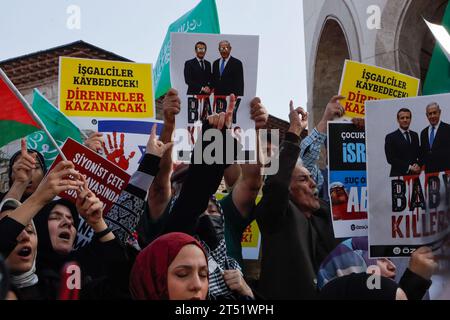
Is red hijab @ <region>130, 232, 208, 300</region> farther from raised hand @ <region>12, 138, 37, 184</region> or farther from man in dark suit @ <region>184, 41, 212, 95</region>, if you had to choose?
man in dark suit @ <region>184, 41, 212, 95</region>

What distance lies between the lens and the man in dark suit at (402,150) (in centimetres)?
400

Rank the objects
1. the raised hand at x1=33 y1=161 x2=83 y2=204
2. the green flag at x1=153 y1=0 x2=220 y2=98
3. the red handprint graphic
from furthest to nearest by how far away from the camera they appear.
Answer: the green flag at x1=153 y1=0 x2=220 y2=98, the red handprint graphic, the raised hand at x1=33 y1=161 x2=83 y2=204

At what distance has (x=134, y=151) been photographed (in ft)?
17.2

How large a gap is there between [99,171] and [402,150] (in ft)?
5.21

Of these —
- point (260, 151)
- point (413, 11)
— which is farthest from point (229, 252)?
point (413, 11)

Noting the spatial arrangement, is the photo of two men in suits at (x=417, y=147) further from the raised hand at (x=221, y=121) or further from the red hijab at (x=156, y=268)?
the red hijab at (x=156, y=268)

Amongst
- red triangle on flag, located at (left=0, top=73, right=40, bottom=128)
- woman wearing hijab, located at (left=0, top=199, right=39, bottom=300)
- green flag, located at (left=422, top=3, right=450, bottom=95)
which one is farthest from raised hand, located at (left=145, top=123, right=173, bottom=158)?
green flag, located at (left=422, top=3, right=450, bottom=95)

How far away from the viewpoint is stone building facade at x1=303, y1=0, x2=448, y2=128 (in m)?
8.96

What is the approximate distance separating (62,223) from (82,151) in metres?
0.42

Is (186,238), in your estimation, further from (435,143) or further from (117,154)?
(117,154)

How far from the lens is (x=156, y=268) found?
2.96 meters

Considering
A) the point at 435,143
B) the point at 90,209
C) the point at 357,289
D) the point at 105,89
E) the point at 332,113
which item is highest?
the point at 105,89

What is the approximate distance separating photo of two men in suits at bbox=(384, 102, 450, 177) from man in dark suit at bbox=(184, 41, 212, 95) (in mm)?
1020

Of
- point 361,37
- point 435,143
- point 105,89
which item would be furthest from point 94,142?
point 361,37
